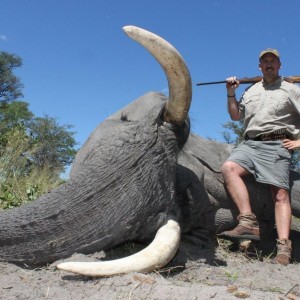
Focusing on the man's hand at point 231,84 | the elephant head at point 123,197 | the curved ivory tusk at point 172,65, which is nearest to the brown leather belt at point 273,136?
the man's hand at point 231,84

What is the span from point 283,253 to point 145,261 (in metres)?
1.59

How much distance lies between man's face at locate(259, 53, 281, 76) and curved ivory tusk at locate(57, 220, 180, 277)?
2.09 meters

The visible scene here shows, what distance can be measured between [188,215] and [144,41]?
4.62ft

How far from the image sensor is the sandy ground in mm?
2660

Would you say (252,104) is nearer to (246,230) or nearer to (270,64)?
(270,64)

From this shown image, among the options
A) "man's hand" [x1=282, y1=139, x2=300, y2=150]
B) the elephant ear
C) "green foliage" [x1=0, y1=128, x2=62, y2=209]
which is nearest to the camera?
"man's hand" [x1=282, y1=139, x2=300, y2=150]

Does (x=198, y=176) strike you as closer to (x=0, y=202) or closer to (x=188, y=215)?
(x=188, y=215)

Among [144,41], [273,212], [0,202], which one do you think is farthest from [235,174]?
[0,202]

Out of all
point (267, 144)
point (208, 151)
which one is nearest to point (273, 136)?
point (267, 144)

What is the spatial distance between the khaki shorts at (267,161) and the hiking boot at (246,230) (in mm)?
426

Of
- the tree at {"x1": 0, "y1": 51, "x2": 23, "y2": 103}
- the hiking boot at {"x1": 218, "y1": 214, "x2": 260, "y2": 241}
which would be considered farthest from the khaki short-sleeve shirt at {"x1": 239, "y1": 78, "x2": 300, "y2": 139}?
the tree at {"x1": 0, "y1": 51, "x2": 23, "y2": 103}

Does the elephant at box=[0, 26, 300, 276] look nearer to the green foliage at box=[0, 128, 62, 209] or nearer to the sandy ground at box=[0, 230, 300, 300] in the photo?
the sandy ground at box=[0, 230, 300, 300]

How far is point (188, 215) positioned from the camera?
4121mm

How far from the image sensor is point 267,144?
468 centimetres
